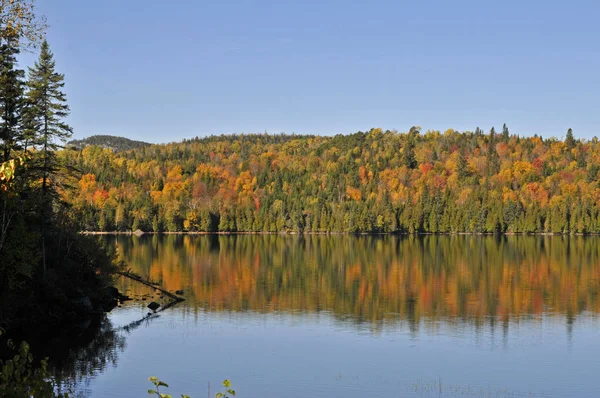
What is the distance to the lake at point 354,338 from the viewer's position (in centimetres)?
→ 3228

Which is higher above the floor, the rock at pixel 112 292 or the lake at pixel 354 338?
the rock at pixel 112 292

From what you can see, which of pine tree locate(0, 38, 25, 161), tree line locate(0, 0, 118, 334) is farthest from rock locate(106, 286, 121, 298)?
pine tree locate(0, 38, 25, 161)

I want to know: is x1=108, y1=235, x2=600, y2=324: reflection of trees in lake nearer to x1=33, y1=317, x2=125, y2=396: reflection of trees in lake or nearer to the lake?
the lake

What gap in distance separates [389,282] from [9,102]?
39.3 meters

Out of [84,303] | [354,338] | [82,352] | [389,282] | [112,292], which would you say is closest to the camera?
[82,352]

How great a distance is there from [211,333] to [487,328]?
55.6ft

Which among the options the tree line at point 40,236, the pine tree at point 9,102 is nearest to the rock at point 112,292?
the tree line at point 40,236

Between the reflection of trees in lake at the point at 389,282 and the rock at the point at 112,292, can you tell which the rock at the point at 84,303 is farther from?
the reflection of trees in lake at the point at 389,282

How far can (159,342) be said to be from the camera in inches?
1633

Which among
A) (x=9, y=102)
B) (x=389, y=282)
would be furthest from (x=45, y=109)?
(x=389, y=282)

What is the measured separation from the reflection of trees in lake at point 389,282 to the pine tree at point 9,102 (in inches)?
741

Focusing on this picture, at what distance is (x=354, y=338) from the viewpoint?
138 ft

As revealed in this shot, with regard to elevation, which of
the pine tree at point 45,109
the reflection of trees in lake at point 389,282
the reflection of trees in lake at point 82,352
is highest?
the pine tree at point 45,109

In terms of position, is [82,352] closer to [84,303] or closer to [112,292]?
[84,303]
